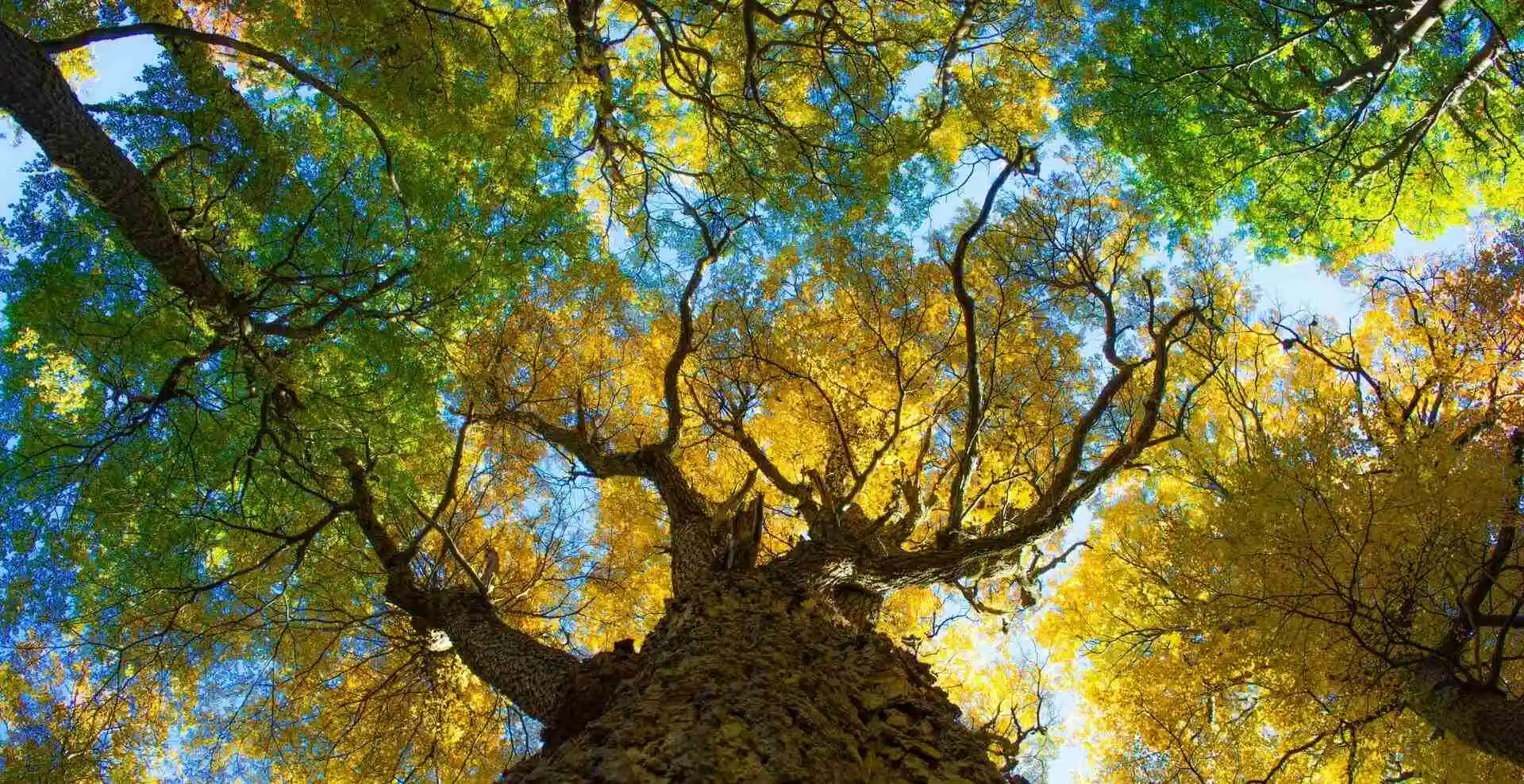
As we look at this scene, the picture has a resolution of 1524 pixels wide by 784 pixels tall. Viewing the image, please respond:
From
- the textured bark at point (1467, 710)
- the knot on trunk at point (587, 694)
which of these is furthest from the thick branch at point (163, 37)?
the textured bark at point (1467, 710)

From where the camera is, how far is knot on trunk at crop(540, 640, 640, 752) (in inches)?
131

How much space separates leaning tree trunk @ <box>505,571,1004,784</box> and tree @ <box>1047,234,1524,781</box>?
3.26 m

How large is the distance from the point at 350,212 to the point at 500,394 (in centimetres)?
266

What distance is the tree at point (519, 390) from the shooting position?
370cm

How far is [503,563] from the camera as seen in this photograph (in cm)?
818

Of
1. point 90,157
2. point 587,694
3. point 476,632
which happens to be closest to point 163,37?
point 90,157

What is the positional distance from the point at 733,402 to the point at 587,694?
469 cm

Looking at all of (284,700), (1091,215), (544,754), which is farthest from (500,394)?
(1091,215)

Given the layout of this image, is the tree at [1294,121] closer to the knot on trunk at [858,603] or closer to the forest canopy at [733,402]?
the forest canopy at [733,402]

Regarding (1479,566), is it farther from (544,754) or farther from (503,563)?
(503,563)

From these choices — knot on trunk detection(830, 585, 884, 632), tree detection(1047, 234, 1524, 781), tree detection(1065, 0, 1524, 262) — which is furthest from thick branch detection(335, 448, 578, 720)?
tree detection(1065, 0, 1524, 262)

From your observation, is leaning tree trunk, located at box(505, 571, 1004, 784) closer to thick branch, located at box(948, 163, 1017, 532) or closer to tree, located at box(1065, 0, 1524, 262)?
thick branch, located at box(948, 163, 1017, 532)

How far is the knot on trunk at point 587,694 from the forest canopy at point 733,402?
27mm

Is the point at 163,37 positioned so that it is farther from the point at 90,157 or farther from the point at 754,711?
the point at 754,711
